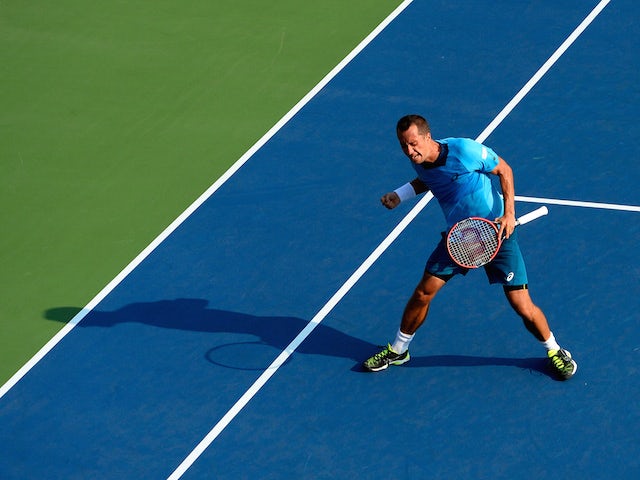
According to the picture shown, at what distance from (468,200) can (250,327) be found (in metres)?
2.30

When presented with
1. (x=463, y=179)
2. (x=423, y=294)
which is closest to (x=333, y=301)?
(x=423, y=294)

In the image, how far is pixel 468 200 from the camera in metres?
8.03

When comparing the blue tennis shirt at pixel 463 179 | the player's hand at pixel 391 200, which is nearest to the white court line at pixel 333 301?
the player's hand at pixel 391 200

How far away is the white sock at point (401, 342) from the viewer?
8.59m

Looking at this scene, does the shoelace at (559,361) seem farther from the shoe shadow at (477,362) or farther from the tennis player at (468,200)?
the shoe shadow at (477,362)

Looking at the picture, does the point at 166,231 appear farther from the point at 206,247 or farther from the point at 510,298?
the point at 510,298

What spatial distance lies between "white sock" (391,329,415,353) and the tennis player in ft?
0.73

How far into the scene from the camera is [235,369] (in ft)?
29.5

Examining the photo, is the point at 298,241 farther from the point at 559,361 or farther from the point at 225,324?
the point at 559,361

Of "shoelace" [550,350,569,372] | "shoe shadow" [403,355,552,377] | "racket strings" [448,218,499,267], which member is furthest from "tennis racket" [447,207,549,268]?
"shoe shadow" [403,355,552,377]

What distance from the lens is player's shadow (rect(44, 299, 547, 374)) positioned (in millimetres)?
8812

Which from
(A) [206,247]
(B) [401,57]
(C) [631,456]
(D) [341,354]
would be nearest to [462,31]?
(B) [401,57]

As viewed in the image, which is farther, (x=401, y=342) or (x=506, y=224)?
(x=401, y=342)

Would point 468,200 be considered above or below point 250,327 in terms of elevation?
above
